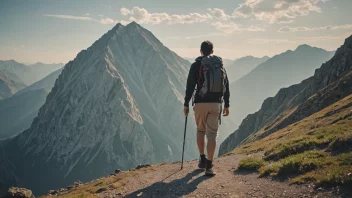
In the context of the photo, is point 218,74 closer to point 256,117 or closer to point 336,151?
point 336,151

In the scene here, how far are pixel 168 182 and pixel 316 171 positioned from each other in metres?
6.55

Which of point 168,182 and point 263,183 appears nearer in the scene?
point 263,183

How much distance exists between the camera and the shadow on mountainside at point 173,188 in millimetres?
11024

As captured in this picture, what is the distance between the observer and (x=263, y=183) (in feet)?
35.6

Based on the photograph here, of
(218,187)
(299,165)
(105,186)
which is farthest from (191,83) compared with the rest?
(105,186)

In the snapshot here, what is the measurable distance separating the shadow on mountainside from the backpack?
155 inches

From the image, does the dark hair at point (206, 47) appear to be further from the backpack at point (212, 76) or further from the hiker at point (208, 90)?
the backpack at point (212, 76)

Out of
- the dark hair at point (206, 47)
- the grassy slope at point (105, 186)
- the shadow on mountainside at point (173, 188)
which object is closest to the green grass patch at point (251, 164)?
the shadow on mountainside at point (173, 188)

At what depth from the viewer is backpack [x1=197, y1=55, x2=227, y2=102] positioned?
38.0 ft

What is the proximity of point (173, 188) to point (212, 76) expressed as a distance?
5.25 meters

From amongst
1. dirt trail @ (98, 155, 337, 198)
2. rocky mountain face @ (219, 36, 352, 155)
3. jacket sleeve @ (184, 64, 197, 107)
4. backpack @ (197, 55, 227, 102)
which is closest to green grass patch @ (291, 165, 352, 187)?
dirt trail @ (98, 155, 337, 198)

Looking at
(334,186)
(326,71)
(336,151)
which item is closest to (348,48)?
(326,71)

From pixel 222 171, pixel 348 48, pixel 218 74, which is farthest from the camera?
pixel 348 48

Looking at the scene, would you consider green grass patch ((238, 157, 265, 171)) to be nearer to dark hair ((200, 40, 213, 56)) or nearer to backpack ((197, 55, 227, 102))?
backpack ((197, 55, 227, 102))
